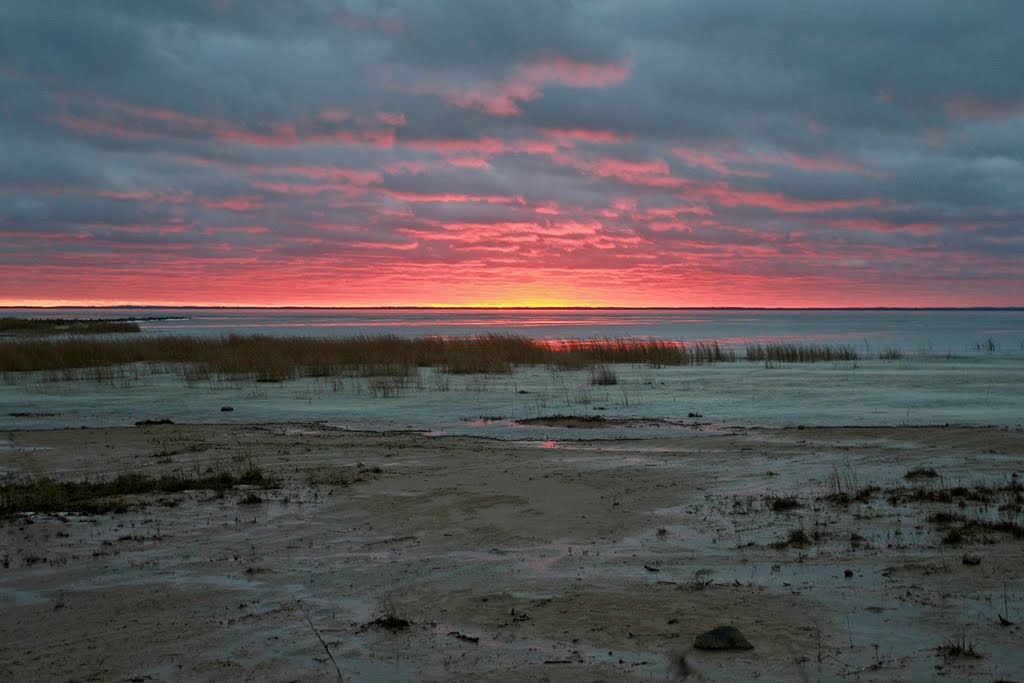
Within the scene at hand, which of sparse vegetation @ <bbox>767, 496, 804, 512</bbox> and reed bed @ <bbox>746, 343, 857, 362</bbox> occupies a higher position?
reed bed @ <bbox>746, 343, 857, 362</bbox>

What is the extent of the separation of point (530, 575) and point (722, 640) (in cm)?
200

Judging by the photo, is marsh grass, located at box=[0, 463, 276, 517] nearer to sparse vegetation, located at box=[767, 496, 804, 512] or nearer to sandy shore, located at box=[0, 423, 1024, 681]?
sandy shore, located at box=[0, 423, 1024, 681]

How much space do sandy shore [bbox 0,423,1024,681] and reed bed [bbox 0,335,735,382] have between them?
62.9 feet

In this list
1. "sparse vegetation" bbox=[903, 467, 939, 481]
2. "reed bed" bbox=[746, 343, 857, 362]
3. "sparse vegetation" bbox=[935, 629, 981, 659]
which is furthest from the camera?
"reed bed" bbox=[746, 343, 857, 362]

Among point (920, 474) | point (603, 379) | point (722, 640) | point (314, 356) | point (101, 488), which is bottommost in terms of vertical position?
point (920, 474)

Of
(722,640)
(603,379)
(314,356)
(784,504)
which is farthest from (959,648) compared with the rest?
(314,356)

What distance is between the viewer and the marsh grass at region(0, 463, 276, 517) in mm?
9125

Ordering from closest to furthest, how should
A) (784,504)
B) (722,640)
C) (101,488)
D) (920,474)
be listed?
(722,640)
(784,504)
(101,488)
(920,474)

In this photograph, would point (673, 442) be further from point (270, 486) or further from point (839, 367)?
point (839, 367)

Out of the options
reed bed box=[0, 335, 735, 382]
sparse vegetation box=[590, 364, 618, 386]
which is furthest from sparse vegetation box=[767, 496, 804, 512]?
reed bed box=[0, 335, 735, 382]

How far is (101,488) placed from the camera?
33.5 feet

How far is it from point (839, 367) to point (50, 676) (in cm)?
3331

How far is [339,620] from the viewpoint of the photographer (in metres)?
5.78

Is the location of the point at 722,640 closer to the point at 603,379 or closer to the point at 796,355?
the point at 603,379
